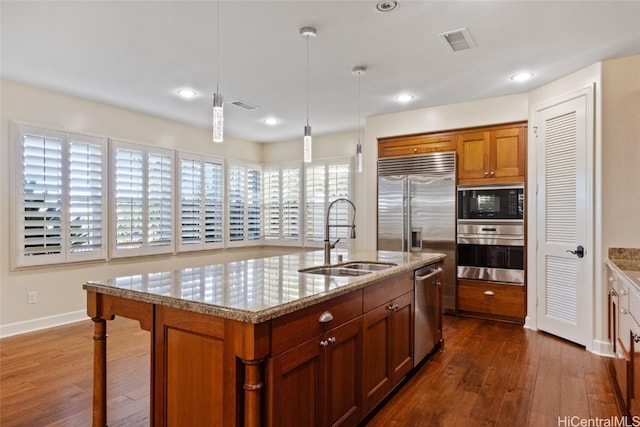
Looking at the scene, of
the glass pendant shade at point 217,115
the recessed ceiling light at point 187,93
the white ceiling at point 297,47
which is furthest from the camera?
the recessed ceiling light at point 187,93

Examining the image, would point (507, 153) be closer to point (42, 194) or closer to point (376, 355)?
point (376, 355)

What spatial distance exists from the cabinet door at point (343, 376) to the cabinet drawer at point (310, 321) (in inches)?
2.0

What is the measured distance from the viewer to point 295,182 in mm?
6555

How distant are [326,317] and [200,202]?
4375mm

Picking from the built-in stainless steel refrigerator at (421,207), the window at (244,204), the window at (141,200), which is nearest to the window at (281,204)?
the window at (244,204)

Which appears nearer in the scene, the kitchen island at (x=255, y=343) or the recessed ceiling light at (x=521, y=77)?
the kitchen island at (x=255, y=343)

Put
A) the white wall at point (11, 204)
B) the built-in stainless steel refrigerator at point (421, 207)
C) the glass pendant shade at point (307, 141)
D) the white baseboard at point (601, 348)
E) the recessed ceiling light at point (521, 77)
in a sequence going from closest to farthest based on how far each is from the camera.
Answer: the glass pendant shade at point (307, 141)
the white baseboard at point (601, 348)
the recessed ceiling light at point (521, 77)
the white wall at point (11, 204)
the built-in stainless steel refrigerator at point (421, 207)

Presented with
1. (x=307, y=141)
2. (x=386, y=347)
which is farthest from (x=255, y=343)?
(x=307, y=141)

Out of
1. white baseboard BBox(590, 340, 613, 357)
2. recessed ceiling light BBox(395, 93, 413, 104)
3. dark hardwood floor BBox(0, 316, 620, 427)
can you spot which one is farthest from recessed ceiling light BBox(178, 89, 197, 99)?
white baseboard BBox(590, 340, 613, 357)

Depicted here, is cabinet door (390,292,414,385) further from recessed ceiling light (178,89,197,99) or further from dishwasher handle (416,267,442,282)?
recessed ceiling light (178,89,197,99)

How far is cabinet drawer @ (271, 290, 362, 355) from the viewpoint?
153cm

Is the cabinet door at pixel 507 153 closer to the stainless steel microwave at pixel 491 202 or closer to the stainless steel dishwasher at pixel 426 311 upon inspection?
the stainless steel microwave at pixel 491 202

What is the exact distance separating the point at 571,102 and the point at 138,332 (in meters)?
4.92

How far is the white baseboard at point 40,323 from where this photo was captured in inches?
150
